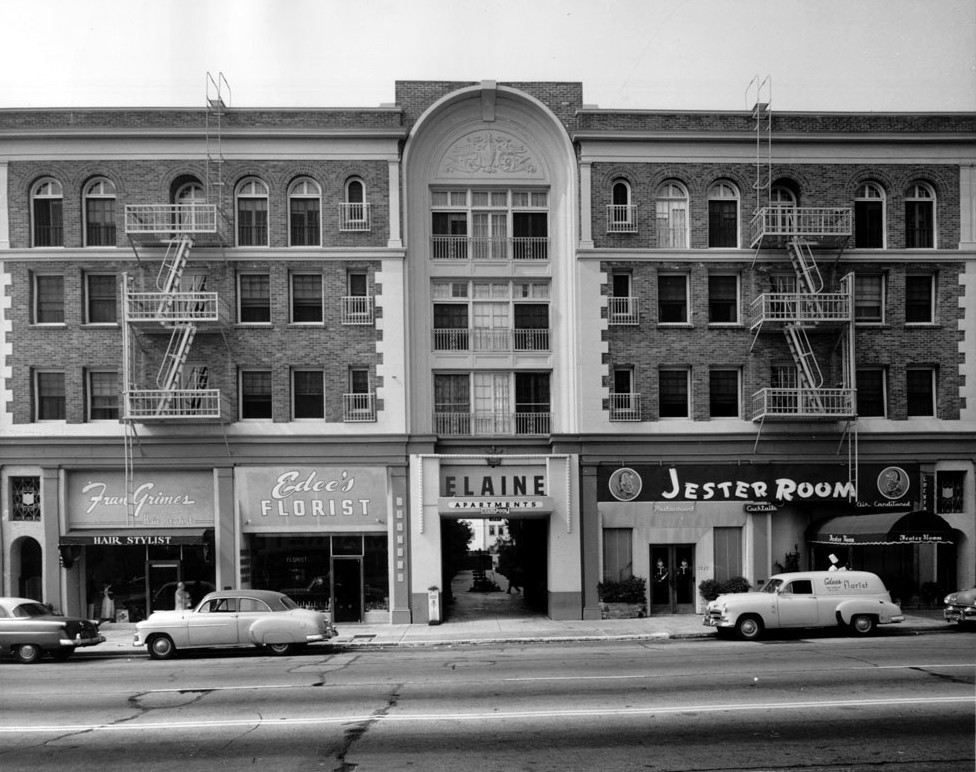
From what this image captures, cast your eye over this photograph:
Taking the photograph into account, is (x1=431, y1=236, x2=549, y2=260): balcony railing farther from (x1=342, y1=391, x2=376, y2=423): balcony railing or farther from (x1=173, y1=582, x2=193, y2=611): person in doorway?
(x1=173, y1=582, x2=193, y2=611): person in doorway

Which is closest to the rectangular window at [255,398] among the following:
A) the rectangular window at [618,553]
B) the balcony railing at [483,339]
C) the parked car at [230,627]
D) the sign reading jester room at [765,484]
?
the balcony railing at [483,339]

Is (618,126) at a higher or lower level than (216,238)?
higher

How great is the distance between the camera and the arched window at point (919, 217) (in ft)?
98.9

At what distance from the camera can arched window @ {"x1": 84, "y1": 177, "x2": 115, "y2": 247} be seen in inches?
1150

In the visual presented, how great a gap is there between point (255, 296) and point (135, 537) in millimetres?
7910

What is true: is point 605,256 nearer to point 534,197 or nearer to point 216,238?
point 534,197

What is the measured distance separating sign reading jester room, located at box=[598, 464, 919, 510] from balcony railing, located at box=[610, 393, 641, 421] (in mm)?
1543

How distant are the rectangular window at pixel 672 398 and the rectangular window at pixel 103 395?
16.6 meters

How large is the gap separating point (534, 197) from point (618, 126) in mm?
3348

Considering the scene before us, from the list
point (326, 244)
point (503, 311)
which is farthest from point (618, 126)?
point (326, 244)

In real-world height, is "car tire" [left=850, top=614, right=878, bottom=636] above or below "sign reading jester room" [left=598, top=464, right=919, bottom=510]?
below

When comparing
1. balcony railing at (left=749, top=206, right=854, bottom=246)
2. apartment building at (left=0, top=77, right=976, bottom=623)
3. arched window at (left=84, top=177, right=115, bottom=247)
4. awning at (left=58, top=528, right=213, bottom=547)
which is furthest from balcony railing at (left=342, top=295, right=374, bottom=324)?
balcony railing at (left=749, top=206, right=854, bottom=246)

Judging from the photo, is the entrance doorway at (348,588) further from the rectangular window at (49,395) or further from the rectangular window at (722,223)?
the rectangular window at (722,223)

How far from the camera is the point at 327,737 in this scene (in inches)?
515
